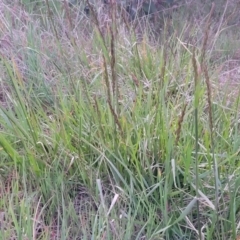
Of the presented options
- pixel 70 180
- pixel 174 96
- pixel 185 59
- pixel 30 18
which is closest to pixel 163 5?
pixel 30 18

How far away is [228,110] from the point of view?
1940 millimetres

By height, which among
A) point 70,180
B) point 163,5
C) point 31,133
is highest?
point 31,133

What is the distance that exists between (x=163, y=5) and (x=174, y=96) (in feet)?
7.34

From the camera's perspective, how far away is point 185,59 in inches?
91.0

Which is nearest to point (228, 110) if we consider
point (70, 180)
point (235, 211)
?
point (235, 211)

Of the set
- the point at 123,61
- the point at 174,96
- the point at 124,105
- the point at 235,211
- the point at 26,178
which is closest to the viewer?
the point at 235,211

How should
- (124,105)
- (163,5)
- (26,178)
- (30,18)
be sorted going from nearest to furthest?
1. (26,178)
2. (124,105)
3. (30,18)
4. (163,5)

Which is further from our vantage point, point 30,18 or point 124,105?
point 30,18

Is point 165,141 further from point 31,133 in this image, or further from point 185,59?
point 185,59

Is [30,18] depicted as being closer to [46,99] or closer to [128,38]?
[128,38]

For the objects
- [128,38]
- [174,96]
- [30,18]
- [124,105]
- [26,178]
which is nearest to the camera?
[26,178]

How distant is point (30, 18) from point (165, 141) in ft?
4.91

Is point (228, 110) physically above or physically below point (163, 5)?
above

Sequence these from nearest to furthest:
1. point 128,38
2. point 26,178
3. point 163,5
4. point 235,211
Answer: point 235,211 < point 26,178 < point 128,38 < point 163,5
